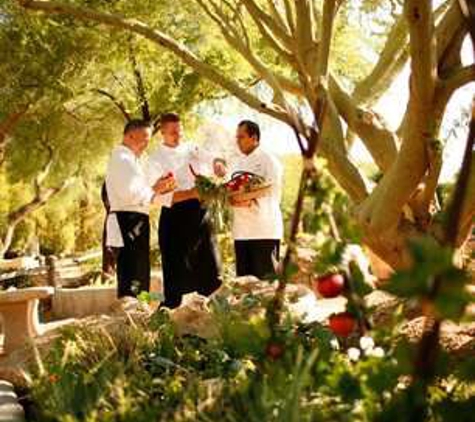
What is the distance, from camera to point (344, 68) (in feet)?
53.0

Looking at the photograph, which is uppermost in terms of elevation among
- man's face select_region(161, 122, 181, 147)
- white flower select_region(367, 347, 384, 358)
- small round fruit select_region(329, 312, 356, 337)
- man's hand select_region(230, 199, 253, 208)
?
man's face select_region(161, 122, 181, 147)

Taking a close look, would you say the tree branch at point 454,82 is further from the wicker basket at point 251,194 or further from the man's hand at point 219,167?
the man's hand at point 219,167

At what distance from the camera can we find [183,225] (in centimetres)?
→ 693

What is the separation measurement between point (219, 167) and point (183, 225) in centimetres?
56

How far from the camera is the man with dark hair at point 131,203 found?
6.68 m

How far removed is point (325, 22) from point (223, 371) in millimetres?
4401

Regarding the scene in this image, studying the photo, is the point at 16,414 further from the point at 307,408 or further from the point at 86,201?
the point at 86,201

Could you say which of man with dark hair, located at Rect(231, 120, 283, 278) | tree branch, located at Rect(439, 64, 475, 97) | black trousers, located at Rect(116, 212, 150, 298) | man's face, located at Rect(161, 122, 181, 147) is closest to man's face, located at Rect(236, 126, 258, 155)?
man with dark hair, located at Rect(231, 120, 283, 278)

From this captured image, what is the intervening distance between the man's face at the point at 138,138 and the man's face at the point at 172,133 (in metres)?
0.14

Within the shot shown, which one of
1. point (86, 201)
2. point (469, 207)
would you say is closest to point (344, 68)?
point (469, 207)

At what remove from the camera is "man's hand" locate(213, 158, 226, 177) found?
6.75 m

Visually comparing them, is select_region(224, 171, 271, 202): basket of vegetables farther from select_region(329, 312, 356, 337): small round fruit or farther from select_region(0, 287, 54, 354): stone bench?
select_region(329, 312, 356, 337): small round fruit

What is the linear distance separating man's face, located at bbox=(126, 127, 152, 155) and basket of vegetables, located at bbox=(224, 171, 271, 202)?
76cm

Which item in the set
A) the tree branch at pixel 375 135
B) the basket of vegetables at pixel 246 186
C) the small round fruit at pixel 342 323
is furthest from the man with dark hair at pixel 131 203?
the small round fruit at pixel 342 323
